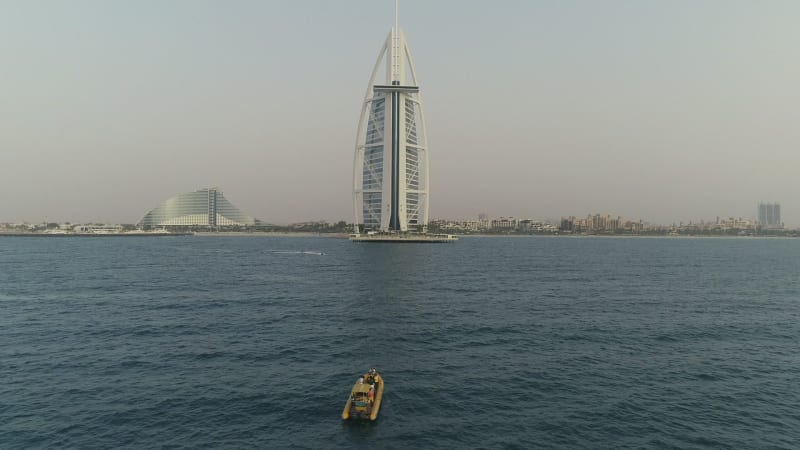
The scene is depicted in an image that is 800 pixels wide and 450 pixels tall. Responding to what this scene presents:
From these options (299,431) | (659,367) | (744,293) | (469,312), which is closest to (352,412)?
(299,431)

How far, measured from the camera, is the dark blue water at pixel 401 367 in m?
26.9

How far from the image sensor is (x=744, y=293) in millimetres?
79812

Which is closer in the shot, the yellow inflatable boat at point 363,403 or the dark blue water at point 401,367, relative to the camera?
the dark blue water at point 401,367

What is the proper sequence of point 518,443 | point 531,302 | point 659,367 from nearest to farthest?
point 518,443 → point 659,367 → point 531,302

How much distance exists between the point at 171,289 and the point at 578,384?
219 feet

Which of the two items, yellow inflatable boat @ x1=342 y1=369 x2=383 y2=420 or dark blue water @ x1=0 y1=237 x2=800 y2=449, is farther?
yellow inflatable boat @ x1=342 y1=369 x2=383 y2=420

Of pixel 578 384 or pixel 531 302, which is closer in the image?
pixel 578 384

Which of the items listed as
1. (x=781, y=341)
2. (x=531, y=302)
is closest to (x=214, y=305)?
(x=531, y=302)

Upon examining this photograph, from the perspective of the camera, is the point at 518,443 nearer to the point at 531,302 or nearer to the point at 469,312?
the point at 469,312

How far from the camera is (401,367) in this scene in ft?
125

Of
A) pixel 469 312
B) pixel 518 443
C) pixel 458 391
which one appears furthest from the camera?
pixel 469 312

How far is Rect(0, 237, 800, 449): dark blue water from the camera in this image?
26.9 metres

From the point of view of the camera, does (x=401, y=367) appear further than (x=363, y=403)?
Yes

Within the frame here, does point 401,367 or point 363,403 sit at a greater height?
point 363,403
